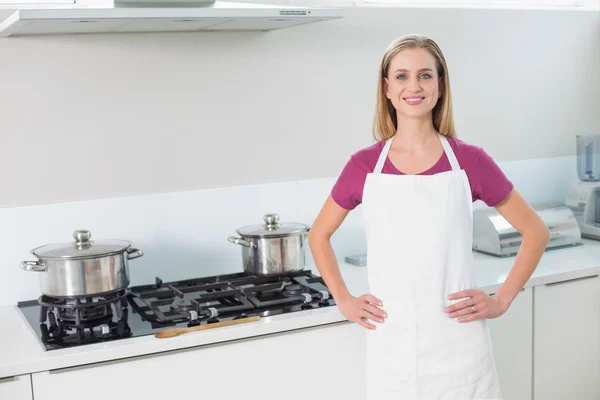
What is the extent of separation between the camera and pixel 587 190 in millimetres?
2818

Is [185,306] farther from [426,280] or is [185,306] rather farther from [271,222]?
[426,280]

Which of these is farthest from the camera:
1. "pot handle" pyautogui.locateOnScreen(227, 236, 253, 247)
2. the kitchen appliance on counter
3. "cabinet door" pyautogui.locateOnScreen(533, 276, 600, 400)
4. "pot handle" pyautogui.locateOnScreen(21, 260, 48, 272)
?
the kitchen appliance on counter

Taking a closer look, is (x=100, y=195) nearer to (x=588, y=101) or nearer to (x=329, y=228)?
(x=329, y=228)

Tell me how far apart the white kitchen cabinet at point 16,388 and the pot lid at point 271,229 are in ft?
2.43

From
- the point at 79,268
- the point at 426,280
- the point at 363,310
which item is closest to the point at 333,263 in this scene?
the point at 363,310

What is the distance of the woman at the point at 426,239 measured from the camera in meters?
1.75

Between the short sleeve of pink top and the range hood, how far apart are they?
0.44 meters

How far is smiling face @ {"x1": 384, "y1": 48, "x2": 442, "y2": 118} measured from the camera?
1734 mm

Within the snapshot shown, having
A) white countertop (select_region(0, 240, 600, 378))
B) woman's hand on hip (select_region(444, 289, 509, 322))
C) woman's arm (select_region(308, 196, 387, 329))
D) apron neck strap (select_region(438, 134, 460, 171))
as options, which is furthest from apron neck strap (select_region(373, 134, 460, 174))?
white countertop (select_region(0, 240, 600, 378))

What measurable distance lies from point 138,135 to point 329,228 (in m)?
0.73

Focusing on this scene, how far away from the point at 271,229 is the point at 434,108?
64 cm

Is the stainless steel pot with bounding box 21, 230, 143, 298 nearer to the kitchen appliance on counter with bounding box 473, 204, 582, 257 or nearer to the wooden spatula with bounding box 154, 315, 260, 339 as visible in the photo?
the wooden spatula with bounding box 154, 315, 260, 339

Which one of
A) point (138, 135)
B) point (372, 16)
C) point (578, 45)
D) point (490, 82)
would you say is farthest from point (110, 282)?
point (578, 45)

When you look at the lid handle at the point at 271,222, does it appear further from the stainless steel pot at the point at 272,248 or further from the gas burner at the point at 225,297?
the gas burner at the point at 225,297
